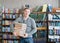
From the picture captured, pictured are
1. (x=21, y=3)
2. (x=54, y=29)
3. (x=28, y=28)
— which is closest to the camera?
(x=28, y=28)

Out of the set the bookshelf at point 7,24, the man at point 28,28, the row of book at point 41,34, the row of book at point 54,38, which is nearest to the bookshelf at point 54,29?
the row of book at point 54,38

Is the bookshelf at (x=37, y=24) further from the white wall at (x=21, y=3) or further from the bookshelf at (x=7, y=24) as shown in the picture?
the white wall at (x=21, y=3)

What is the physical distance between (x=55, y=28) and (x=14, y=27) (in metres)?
3.03

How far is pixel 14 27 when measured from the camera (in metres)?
3.12

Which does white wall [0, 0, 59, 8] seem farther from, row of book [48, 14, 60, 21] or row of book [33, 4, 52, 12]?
row of book [48, 14, 60, 21]

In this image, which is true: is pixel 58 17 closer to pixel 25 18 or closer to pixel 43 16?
pixel 43 16

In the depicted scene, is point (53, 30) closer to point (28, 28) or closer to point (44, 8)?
point (44, 8)

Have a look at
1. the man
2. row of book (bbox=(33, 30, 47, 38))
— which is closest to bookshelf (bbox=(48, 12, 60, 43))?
row of book (bbox=(33, 30, 47, 38))

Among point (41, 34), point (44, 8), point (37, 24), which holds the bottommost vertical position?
point (41, 34)

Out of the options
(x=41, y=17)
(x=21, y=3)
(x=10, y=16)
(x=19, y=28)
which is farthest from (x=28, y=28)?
(x=21, y=3)

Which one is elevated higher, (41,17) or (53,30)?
(41,17)

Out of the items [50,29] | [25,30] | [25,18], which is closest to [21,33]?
[25,30]

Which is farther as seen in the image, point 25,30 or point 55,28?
point 55,28

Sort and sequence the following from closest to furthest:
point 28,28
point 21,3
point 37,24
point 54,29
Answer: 1. point 28,28
2. point 54,29
3. point 37,24
4. point 21,3
